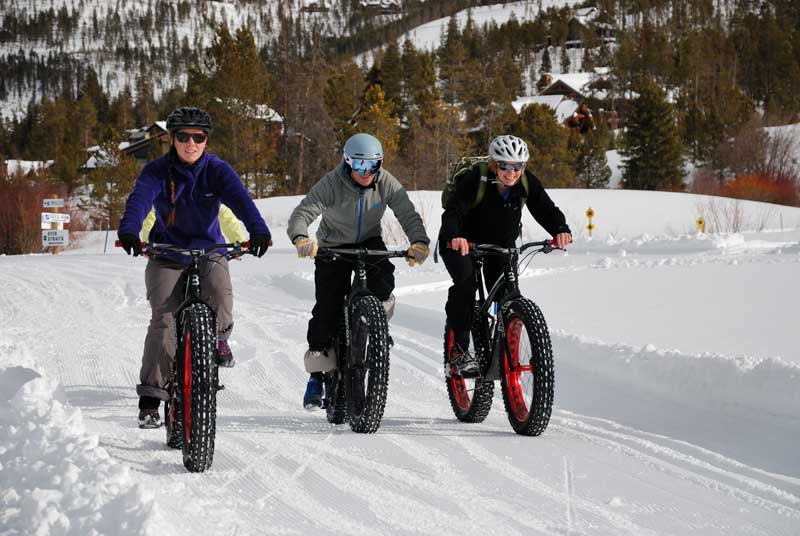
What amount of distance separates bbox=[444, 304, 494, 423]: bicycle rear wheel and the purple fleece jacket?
1.59m

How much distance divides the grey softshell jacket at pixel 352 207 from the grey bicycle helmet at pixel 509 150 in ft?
2.14

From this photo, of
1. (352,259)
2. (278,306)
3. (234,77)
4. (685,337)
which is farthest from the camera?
(234,77)

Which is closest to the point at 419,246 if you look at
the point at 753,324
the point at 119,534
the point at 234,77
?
the point at 119,534

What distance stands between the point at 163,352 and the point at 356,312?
1204 mm

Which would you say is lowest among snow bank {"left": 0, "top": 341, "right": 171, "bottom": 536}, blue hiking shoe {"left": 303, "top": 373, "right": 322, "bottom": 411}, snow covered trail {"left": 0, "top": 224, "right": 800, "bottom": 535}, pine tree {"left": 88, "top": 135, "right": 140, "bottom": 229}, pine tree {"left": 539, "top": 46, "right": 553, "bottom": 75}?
snow covered trail {"left": 0, "top": 224, "right": 800, "bottom": 535}

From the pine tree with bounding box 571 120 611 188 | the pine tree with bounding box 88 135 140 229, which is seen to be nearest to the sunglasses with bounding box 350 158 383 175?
the pine tree with bounding box 88 135 140 229

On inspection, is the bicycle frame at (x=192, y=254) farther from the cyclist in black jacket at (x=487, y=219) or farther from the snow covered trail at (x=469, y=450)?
the cyclist in black jacket at (x=487, y=219)

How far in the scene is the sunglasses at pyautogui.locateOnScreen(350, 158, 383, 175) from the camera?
5.29 m

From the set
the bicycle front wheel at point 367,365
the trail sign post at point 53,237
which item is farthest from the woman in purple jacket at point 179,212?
the trail sign post at point 53,237

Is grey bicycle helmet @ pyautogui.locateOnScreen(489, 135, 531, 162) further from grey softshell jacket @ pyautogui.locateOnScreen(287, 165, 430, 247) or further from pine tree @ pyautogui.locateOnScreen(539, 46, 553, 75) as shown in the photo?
pine tree @ pyautogui.locateOnScreen(539, 46, 553, 75)

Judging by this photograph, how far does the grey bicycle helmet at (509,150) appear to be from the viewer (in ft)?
17.2

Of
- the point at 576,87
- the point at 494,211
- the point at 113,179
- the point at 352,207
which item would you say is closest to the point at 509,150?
the point at 494,211

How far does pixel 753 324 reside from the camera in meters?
7.99

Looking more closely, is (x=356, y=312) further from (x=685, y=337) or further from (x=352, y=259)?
(x=685, y=337)
